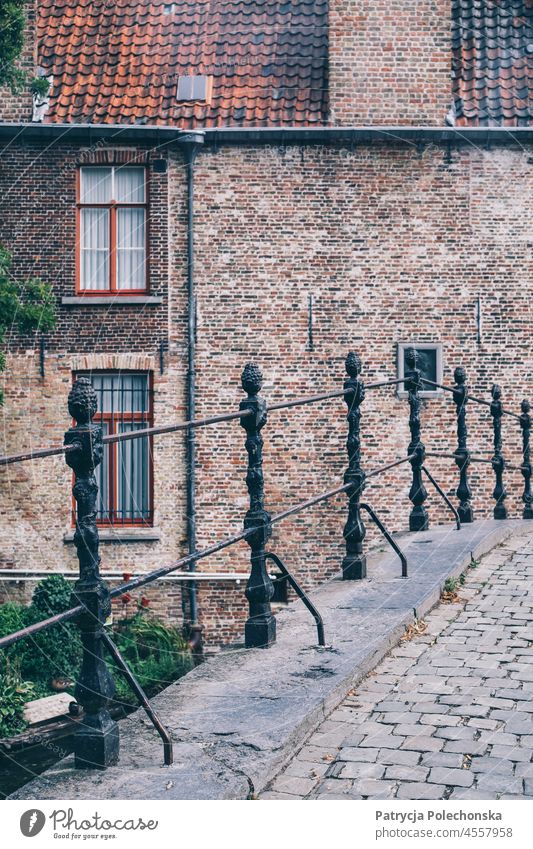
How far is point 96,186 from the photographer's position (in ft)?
48.1

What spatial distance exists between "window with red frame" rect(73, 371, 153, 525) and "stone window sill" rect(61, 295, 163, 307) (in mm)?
1035

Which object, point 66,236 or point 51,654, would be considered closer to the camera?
point 51,654

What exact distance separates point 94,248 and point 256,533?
10.9 meters

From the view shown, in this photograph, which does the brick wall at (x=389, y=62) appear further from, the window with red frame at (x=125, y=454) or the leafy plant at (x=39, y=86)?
the window with red frame at (x=125, y=454)

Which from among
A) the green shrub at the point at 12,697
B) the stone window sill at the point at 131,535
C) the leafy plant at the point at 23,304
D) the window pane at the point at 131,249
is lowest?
the green shrub at the point at 12,697

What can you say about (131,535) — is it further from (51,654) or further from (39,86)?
(39,86)

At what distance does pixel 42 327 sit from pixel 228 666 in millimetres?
10419

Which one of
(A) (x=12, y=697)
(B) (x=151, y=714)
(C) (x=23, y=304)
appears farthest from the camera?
(C) (x=23, y=304)

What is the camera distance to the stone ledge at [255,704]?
117 inches

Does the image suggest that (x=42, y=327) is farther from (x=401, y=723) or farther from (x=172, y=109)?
(x=401, y=723)

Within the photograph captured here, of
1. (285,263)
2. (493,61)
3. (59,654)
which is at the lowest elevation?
(59,654)

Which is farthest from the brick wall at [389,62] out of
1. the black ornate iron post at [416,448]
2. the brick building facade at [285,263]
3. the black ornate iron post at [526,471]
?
the black ornate iron post at [416,448]

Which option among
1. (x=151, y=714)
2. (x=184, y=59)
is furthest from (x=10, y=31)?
(x=151, y=714)

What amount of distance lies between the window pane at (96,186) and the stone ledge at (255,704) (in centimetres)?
1033
